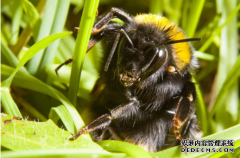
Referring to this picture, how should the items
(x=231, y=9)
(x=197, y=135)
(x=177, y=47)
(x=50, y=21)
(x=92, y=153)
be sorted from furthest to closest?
1. (x=231, y=9)
2. (x=197, y=135)
3. (x=50, y=21)
4. (x=177, y=47)
5. (x=92, y=153)

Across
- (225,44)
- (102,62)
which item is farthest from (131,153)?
(225,44)

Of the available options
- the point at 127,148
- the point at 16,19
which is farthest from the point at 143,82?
the point at 16,19

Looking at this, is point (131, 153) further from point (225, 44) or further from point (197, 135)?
point (225, 44)

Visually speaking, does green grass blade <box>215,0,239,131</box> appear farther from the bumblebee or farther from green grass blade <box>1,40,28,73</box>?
green grass blade <box>1,40,28,73</box>

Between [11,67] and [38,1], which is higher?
[38,1]

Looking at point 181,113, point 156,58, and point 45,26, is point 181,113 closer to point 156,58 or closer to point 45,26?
point 156,58

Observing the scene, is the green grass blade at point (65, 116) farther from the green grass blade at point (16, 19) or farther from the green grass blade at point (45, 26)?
the green grass blade at point (16, 19)

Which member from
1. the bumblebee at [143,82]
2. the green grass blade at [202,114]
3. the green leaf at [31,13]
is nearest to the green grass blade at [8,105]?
the bumblebee at [143,82]

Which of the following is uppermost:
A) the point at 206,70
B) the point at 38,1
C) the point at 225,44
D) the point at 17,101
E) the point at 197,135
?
the point at 38,1
